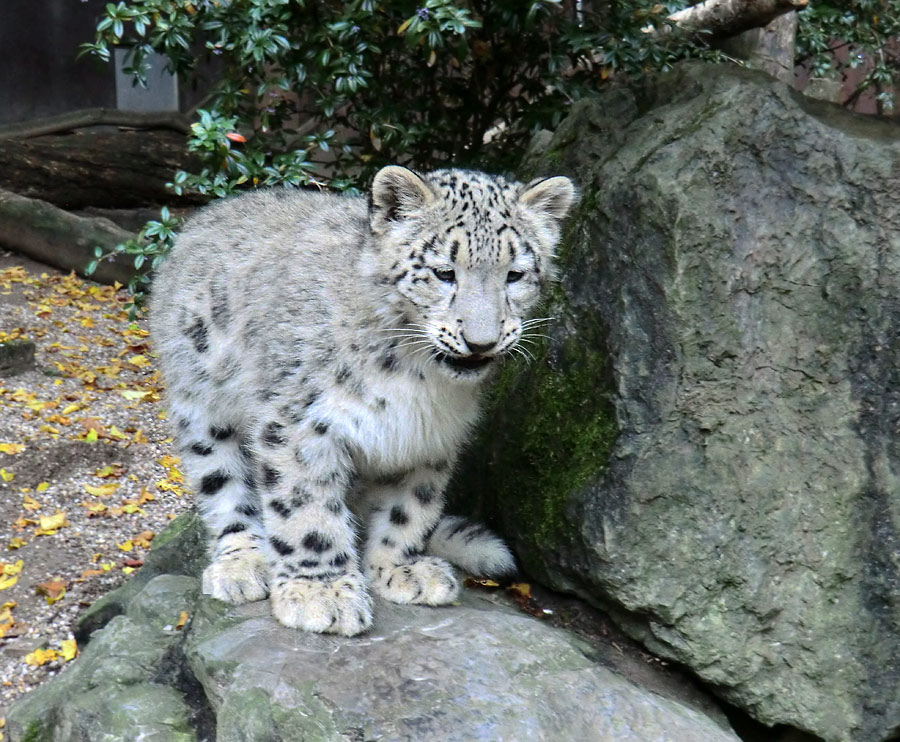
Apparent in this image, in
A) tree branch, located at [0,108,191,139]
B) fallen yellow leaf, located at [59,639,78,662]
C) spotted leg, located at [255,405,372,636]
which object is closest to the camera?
spotted leg, located at [255,405,372,636]

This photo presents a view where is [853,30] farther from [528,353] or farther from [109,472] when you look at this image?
[109,472]

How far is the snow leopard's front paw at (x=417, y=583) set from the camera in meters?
4.29

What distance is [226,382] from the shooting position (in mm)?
4570

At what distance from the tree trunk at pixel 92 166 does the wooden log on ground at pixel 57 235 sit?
406 mm

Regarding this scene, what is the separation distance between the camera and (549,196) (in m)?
4.13

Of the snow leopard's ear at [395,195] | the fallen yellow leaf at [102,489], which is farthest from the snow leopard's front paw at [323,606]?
the fallen yellow leaf at [102,489]

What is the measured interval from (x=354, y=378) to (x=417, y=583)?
0.87m

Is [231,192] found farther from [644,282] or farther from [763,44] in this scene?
[763,44]

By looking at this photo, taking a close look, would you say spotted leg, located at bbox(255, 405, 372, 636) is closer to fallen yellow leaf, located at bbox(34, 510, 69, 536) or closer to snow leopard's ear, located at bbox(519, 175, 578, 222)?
snow leopard's ear, located at bbox(519, 175, 578, 222)

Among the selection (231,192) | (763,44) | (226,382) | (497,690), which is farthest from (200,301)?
(763,44)

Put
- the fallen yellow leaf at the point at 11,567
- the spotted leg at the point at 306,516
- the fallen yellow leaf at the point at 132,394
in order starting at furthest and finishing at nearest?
1. the fallen yellow leaf at the point at 132,394
2. the fallen yellow leaf at the point at 11,567
3. the spotted leg at the point at 306,516

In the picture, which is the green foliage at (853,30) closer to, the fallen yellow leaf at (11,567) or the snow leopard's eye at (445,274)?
the snow leopard's eye at (445,274)

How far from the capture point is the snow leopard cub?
3.90m

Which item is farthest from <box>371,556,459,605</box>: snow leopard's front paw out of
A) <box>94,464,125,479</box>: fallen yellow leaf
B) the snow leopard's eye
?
<box>94,464,125,479</box>: fallen yellow leaf
